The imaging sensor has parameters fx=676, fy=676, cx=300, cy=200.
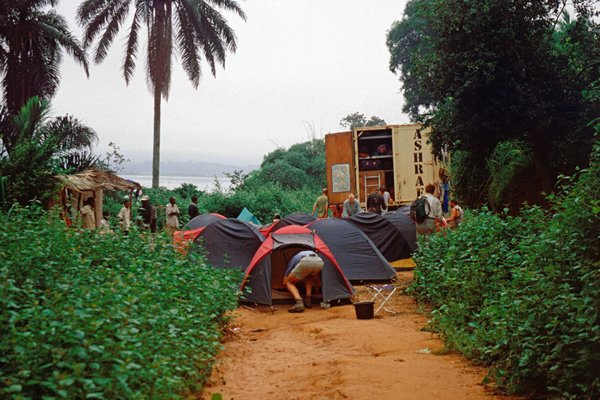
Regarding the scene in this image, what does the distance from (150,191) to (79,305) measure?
23.7 metres

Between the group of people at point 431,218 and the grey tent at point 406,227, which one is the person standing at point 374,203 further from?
the group of people at point 431,218

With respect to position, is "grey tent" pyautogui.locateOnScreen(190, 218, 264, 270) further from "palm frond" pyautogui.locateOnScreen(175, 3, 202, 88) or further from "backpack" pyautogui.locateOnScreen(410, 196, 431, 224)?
"palm frond" pyautogui.locateOnScreen(175, 3, 202, 88)

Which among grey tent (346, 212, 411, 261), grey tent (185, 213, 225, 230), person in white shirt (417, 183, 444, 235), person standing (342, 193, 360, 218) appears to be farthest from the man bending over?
person standing (342, 193, 360, 218)

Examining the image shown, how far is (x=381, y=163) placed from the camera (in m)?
21.5

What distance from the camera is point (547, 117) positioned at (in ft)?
46.2

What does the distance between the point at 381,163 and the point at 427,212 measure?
822 cm

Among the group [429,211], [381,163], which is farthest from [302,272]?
[381,163]

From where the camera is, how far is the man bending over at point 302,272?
1159 cm

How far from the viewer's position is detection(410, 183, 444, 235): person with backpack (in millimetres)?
13383

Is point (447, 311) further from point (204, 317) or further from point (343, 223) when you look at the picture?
point (343, 223)

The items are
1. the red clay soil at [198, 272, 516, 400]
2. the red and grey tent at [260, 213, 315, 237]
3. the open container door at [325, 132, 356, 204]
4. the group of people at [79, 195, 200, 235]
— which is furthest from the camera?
the open container door at [325, 132, 356, 204]

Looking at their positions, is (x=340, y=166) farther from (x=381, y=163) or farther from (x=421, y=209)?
(x=421, y=209)

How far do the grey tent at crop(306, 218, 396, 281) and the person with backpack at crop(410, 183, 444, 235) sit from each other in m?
1.08

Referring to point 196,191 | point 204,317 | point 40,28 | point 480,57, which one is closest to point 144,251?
point 204,317
